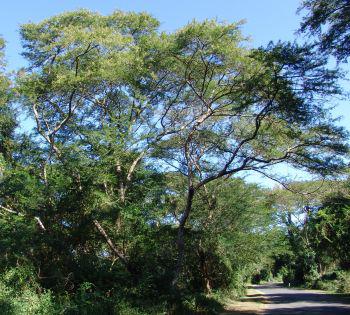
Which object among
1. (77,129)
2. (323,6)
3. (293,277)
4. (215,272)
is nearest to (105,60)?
(77,129)

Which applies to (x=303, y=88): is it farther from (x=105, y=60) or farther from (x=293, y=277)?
(x=293, y=277)

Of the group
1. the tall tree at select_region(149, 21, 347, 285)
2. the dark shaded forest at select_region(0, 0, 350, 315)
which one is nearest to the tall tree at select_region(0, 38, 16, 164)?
the dark shaded forest at select_region(0, 0, 350, 315)

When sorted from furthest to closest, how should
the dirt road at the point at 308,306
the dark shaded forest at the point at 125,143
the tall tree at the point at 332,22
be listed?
the dirt road at the point at 308,306, the dark shaded forest at the point at 125,143, the tall tree at the point at 332,22

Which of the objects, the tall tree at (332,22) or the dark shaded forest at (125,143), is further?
the dark shaded forest at (125,143)

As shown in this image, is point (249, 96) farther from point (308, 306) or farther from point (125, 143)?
point (308, 306)

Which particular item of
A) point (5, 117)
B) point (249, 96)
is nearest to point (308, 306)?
point (249, 96)

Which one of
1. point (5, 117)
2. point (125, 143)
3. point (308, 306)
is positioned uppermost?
point (5, 117)

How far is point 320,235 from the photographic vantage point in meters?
29.8

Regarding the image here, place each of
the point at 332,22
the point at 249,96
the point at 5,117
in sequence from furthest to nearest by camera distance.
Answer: the point at 5,117 < the point at 249,96 < the point at 332,22

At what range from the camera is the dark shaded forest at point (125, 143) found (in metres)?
13.6

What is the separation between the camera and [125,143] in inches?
634

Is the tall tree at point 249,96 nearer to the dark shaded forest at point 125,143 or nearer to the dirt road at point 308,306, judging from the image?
the dark shaded forest at point 125,143

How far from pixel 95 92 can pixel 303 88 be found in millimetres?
8946

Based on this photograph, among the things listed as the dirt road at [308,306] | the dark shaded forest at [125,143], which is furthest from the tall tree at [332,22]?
the dirt road at [308,306]
